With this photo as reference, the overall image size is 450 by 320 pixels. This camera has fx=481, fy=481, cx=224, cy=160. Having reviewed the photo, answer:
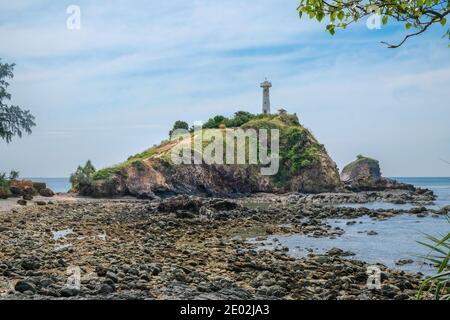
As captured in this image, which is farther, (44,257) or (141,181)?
(141,181)

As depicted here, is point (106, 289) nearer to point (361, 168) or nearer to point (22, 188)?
point (22, 188)

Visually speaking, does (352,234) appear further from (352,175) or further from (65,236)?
(352,175)

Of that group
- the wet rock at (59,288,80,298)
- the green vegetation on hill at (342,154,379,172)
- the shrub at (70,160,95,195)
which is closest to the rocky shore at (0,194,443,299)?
the wet rock at (59,288,80,298)

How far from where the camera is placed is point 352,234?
90.8ft

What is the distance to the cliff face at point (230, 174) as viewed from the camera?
62094mm

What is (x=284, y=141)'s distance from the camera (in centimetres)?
8938

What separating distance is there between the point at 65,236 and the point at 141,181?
4297 centimetres

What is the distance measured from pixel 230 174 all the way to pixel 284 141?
1676 cm

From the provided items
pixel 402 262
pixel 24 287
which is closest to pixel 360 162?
pixel 402 262

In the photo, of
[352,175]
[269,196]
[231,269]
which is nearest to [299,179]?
[269,196]

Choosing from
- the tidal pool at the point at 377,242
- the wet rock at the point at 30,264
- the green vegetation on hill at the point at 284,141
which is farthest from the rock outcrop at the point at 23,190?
the wet rock at the point at 30,264
